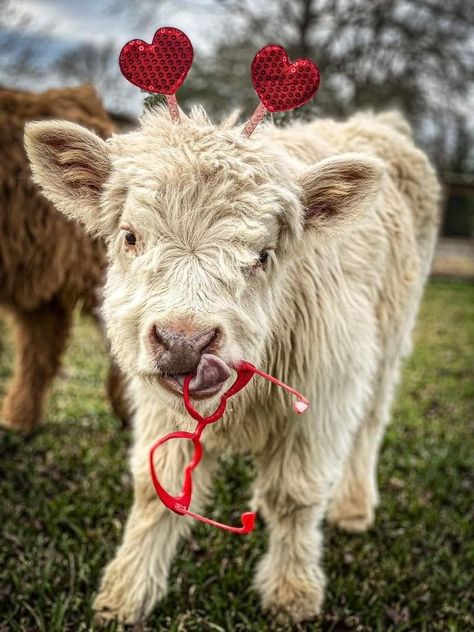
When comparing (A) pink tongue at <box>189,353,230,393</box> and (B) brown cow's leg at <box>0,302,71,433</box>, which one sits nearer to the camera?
(A) pink tongue at <box>189,353,230,393</box>

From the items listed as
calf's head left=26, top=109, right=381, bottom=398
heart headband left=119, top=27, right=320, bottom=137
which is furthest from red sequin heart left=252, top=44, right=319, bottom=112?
calf's head left=26, top=109, right=381, bottom=398

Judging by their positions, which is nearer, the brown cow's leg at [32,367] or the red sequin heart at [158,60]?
the red sequin heart at [158,60]

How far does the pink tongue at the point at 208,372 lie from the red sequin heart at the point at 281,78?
99cm

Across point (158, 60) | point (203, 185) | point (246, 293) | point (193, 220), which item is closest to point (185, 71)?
point (158, 60)

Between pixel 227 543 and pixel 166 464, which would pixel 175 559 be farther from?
pixel 166 464

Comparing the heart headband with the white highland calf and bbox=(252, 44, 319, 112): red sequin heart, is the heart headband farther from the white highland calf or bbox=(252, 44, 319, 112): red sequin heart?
the white highland calf

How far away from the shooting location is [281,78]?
237 cm

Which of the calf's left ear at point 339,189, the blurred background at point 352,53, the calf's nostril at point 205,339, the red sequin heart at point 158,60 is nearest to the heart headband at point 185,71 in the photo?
the red sequin heart at point 158,60

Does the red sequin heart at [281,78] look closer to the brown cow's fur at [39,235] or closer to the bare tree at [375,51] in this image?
the brown cow's fur at [39,235]

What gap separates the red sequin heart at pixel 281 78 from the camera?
2.36 meters

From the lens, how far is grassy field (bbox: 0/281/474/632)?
3.02 metres

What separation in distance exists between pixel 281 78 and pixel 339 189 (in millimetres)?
450

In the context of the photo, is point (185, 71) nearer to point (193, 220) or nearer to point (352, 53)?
point (193, 220)

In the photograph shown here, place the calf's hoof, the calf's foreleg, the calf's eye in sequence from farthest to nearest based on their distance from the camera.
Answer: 1. the calf's hoof
2. the calf's foreleg
3. the calf's eye
